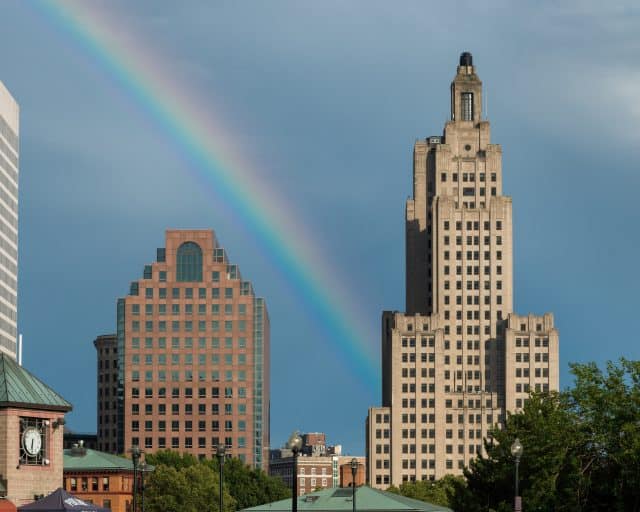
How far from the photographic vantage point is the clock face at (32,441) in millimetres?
109525

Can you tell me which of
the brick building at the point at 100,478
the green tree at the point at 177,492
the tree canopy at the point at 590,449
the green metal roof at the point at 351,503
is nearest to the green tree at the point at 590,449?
the tree canopy at the point at 590,449

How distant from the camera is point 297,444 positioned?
79000 millimetres

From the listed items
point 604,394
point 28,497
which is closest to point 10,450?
point 28,497

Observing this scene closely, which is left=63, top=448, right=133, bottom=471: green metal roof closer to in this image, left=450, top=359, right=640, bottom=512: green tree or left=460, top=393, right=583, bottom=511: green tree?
left=460, top=393, right=583, bottom=511: green tree

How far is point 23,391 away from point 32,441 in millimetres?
3796

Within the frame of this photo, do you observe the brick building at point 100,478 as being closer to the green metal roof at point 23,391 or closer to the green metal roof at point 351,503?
the green metal roof at point 351,503

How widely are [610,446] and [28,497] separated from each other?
141 ft

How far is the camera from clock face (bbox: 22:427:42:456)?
359 ft

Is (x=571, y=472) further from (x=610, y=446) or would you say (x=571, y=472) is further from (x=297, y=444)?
(x=297, y=444)

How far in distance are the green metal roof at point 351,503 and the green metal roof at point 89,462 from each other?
7147 centimetres

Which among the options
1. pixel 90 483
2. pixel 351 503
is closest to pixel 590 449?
pixel 351 503

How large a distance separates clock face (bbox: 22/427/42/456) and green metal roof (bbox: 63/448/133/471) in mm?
79475

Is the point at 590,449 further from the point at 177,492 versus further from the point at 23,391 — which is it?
the point at 177,492

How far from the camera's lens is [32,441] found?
11025cm
